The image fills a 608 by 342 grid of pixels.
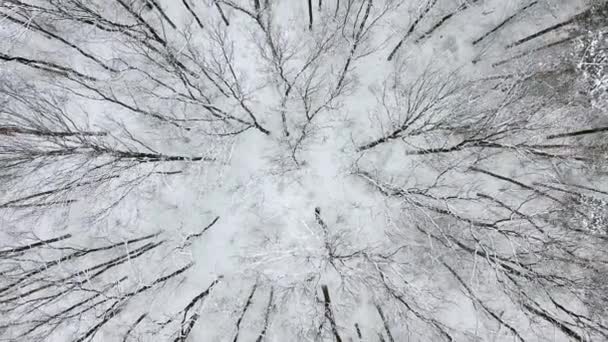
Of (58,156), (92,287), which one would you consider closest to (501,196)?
(92,287)

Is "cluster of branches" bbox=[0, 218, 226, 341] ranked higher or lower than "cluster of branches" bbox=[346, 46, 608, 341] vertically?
lower

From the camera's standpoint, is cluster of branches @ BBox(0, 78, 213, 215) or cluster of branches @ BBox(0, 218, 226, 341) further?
cluster of branches @ BBox(0, 218, 226, 341)

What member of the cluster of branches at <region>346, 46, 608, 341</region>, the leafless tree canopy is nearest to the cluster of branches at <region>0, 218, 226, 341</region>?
the leafless tree canopy

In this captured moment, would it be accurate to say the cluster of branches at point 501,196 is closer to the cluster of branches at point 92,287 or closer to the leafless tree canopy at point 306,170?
the leafless tree canopy at point 306,170

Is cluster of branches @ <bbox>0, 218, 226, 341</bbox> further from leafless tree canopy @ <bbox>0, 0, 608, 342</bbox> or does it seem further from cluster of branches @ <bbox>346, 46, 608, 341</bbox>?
cluster of branches @ <bbox>346, 46, 608, 341</bbox>

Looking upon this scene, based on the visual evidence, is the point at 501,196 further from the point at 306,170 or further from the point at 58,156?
the point at 58,156

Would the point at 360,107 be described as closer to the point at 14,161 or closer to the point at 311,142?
the point at 311,142

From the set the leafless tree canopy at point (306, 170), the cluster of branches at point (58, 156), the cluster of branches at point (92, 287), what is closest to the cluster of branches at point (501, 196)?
the leafless tree canopy at point (306, 170)

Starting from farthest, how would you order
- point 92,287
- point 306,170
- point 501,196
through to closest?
point 306,170, point 501,196, point 92,287
